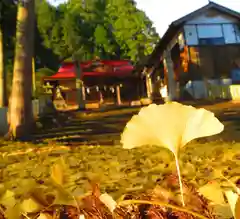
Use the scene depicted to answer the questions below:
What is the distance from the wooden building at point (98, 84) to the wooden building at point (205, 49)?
28.7 ft

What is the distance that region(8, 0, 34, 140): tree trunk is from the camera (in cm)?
1015

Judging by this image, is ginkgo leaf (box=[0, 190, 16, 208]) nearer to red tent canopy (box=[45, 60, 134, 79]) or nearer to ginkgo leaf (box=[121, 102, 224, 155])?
ginkgo leaf (box=[121, 102, 224, 155])

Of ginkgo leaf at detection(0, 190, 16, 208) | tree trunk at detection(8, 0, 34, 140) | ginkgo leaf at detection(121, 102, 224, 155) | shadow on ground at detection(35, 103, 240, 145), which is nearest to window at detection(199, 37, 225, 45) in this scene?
shadow on ground at detection(35, 103, 240, 145)

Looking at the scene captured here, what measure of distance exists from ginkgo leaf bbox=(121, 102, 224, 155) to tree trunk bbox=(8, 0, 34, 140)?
9530 millimetres

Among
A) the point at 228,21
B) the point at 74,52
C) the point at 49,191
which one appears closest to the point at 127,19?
the point at 74,52

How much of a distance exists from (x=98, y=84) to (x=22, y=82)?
23.6 meters

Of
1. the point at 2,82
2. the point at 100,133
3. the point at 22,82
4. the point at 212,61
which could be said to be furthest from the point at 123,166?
the point at 212,61

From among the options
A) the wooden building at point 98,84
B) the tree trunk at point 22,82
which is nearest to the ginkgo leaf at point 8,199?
the tree trunk at point 22,82

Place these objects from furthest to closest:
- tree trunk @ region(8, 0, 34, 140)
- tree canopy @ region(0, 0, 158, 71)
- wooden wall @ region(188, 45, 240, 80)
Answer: tree canopy @ region(0, 0, 158, 71) → wooden wall @ region(188, 45, 240, 80) → tree trunk @ region(8, 0, 34, 140)

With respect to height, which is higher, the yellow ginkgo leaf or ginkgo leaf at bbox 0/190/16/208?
the yellow ginkgo leaf

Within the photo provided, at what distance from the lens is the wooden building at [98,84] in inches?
1315

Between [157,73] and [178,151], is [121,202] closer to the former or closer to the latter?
[178,151]

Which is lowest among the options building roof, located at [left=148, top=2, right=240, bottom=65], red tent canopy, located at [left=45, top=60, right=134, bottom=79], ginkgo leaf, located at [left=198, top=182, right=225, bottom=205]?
ginkgo leaf, located at [left=198, top=182, right=225, bottom=205]

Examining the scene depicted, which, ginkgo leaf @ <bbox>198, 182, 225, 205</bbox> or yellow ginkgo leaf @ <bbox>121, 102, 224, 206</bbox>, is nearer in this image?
yellow ginkgo leaf @ <bbox>121, 102, 224, 206</bbox>
